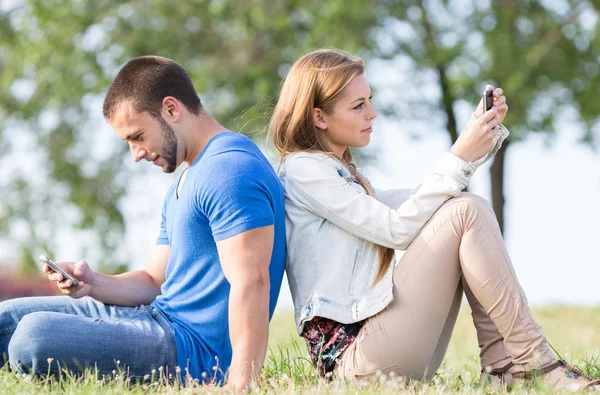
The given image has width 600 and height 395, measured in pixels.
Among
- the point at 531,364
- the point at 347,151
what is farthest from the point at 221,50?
the point at 531,364

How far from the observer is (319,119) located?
3543 mm

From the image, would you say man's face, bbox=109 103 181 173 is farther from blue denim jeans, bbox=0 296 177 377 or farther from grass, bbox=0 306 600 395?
grass, bbox=0 306 600 395

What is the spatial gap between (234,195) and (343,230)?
0.54 metres

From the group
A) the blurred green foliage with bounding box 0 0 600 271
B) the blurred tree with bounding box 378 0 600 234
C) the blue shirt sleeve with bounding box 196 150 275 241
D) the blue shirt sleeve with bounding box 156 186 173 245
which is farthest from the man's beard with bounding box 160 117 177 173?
the blurred tree with bounding box 378 0 600 234

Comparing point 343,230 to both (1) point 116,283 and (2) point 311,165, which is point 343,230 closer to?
(2) point 311,165

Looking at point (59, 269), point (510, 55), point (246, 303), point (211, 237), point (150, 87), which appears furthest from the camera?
point (510, 55)

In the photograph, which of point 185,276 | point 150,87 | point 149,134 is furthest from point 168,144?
point 185,276

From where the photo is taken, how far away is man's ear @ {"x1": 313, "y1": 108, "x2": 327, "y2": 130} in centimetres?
353

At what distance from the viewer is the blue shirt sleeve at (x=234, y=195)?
3080mm

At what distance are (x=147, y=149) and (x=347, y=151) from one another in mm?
984

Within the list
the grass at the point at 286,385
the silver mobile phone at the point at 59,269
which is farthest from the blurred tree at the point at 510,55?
the silver mobile phone at the point at 59,269

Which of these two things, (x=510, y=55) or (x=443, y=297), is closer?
(x=443, y=297)

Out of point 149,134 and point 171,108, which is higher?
point 171,108

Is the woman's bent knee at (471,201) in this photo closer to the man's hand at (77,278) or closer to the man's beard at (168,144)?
the man's beard at (168,144)
